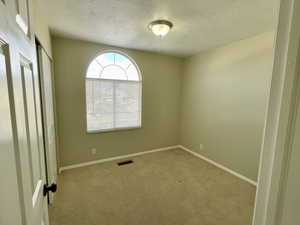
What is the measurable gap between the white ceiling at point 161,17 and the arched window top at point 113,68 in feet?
1.26

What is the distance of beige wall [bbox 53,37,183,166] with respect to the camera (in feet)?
8.84

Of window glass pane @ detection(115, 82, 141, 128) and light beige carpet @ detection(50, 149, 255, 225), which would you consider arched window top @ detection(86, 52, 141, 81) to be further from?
light beige carpet @ detection(50, 149, 255, 225)

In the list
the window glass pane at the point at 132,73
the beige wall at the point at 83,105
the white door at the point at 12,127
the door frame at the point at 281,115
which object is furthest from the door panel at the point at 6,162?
the window glass pane at the point at 132,73

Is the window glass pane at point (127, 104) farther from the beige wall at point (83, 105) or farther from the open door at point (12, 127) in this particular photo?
the open door at point (12, 127)

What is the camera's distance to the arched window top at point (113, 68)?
3.01 metres

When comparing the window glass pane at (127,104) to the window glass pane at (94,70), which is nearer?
the window glass pane at (94,70)

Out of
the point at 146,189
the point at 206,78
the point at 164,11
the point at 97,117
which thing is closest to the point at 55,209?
the point at 146,189

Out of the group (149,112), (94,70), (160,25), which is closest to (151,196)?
(149,112)

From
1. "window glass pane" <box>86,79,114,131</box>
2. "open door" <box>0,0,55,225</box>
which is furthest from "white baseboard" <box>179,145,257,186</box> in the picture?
"open door" <box>0,0,55,225</box>

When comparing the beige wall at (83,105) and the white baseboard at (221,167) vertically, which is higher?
the beige wall at (83,105)

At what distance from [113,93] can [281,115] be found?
3.00 metres

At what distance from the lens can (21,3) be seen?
64 cm

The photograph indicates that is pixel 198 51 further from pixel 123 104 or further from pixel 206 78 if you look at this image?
pixel 123 104

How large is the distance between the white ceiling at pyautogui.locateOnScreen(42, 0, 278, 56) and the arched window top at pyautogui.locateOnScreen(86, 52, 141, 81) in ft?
1.26
